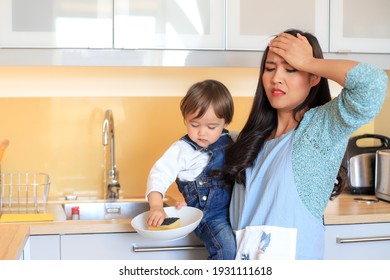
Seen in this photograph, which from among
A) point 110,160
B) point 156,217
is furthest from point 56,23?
point 156,217

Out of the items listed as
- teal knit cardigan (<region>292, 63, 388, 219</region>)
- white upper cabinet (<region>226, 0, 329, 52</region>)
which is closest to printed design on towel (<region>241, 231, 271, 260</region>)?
teal knit cardigan (<region>292, 63, 388, 219</region>)

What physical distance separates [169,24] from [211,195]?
69 centimetres

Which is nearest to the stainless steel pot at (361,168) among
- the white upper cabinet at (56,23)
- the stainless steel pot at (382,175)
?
the stainless steel pot at (382,175)

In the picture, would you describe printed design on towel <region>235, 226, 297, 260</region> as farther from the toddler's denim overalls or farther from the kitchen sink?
the kitchen sink

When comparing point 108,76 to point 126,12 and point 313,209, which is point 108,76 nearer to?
point 126,12

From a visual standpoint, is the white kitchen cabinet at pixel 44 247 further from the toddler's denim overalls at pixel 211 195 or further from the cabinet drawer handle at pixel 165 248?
the toddler's denim overalls at pixel 211 195

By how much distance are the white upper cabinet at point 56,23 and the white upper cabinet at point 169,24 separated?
5 centimetres

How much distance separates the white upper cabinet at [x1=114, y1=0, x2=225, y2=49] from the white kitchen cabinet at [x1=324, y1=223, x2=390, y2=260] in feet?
2.49

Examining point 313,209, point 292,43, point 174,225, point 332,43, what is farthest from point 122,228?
point 332,43

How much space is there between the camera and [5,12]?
2123 millimetres

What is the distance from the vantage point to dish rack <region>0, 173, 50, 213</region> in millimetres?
2359

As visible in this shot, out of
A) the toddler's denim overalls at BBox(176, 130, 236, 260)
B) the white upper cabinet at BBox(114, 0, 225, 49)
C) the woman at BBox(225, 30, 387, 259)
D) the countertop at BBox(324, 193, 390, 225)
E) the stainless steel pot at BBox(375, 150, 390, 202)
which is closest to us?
the woman at BBox(225, 30, 387, 259)

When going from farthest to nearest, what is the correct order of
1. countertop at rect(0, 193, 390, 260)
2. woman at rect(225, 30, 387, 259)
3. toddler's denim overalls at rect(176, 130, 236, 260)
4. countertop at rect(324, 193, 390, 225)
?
countertop at rect(324, 193, 390, 225)
toddler's denim overalls at rect(176, 130, 236, 260)
countertop at rect(0, 193, 390, 260)
woman at rect(225, 30, 387, 259)

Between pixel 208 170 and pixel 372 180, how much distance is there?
0.88 meters
